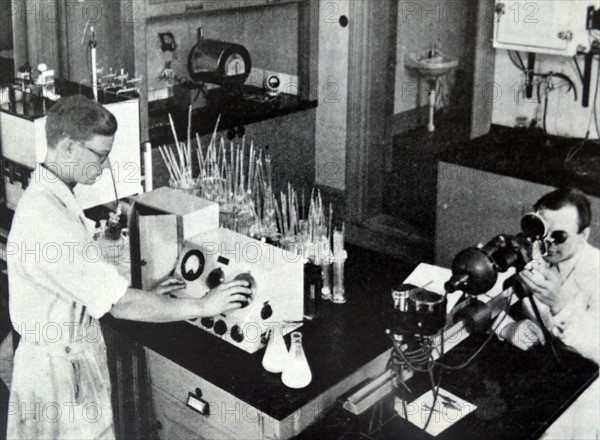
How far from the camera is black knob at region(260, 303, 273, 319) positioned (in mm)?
2561

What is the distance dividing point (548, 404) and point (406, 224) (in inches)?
128

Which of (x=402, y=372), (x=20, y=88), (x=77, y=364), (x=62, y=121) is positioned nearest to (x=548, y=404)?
(x=402, y=372)

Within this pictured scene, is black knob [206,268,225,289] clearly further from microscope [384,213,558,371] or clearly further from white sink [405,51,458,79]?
white sink [405,51,458,79]

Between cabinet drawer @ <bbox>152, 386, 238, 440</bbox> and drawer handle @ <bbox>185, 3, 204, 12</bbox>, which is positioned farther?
drawer handle @ <bbox>185, 3, 204, 12</bbox>

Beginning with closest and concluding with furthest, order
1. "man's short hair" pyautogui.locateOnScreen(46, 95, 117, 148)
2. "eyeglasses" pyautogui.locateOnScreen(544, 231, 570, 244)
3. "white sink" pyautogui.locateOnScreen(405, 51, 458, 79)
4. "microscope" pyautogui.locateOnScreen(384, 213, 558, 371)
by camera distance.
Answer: "microscope" pyautogui.locateOnScreen(384, 213, 558, 371) → "man's short hair" pyautogui.locateOnScreen(46, 95, 117, 148) → "eyeglasses" pyautogui.locateOnScreen(544, 231, 570, 244) → "white sink" pyautogui.locateOnScreen(405, 51, 458, 79)

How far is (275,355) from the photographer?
2467 mm

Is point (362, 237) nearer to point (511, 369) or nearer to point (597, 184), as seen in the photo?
point (597, 184)

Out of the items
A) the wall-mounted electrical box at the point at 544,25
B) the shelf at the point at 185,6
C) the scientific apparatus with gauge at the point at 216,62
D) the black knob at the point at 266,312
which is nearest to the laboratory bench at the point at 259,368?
the black knob at the point at 266,312

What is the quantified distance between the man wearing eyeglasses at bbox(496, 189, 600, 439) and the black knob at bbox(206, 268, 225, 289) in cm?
98

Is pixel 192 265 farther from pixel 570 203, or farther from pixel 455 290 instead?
pixel 570 203

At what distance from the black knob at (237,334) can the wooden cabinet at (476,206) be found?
6.92 feet

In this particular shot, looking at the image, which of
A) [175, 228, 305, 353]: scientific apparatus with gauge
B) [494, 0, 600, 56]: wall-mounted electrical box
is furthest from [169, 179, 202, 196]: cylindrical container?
[494, 0, 600, 56]: wall-mounted electrical box

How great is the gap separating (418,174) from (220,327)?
157 inches

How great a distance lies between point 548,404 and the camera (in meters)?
2.39
